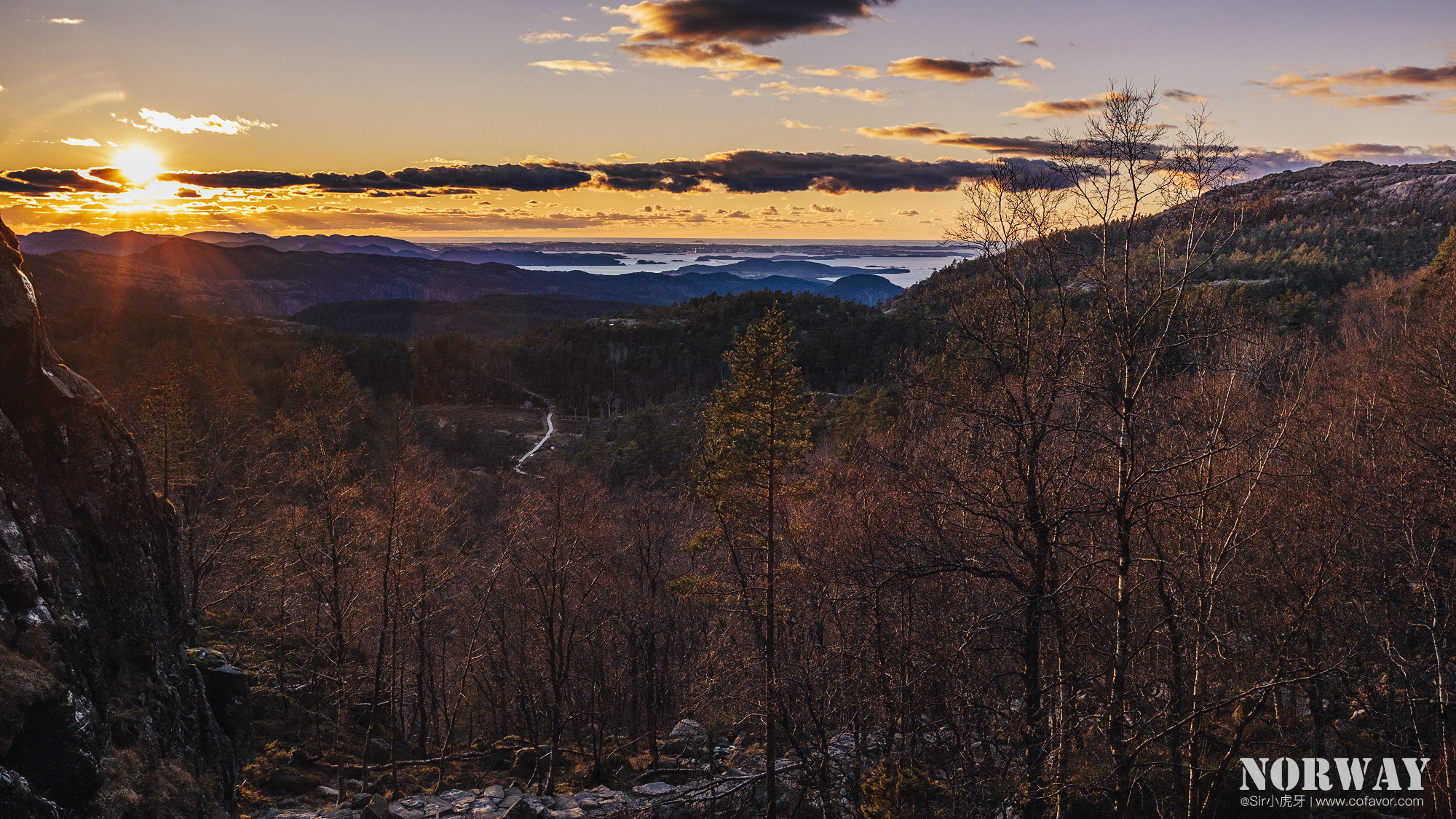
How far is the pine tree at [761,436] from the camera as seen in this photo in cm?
2058

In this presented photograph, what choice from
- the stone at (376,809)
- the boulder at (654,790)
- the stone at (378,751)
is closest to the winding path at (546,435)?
the stone at (378,751)

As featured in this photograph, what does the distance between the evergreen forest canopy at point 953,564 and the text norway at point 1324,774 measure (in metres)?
0.46

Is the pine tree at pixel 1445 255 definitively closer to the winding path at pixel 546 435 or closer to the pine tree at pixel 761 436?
the pine tree at pixel 761 436

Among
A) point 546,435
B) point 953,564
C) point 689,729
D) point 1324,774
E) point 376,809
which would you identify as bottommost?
point 546,435

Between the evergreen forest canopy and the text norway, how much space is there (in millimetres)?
463

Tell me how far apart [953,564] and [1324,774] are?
1148 centimetres

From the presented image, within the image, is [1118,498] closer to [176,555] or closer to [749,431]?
[749,431]

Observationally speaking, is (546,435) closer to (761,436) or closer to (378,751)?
(378,751)

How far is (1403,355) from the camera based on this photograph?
3119 centimetres

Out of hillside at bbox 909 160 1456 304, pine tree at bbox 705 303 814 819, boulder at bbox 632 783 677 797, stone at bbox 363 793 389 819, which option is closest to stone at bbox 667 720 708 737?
boulder at bbox 632 783 677 797

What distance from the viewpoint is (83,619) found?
14.5 meters

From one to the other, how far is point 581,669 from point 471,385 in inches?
4764

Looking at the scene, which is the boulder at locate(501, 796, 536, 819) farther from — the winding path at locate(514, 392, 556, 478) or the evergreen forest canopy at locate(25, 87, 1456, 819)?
the winding path at locate(514, 392, 556, 478)

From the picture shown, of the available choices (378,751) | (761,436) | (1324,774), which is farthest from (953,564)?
(378,751)
